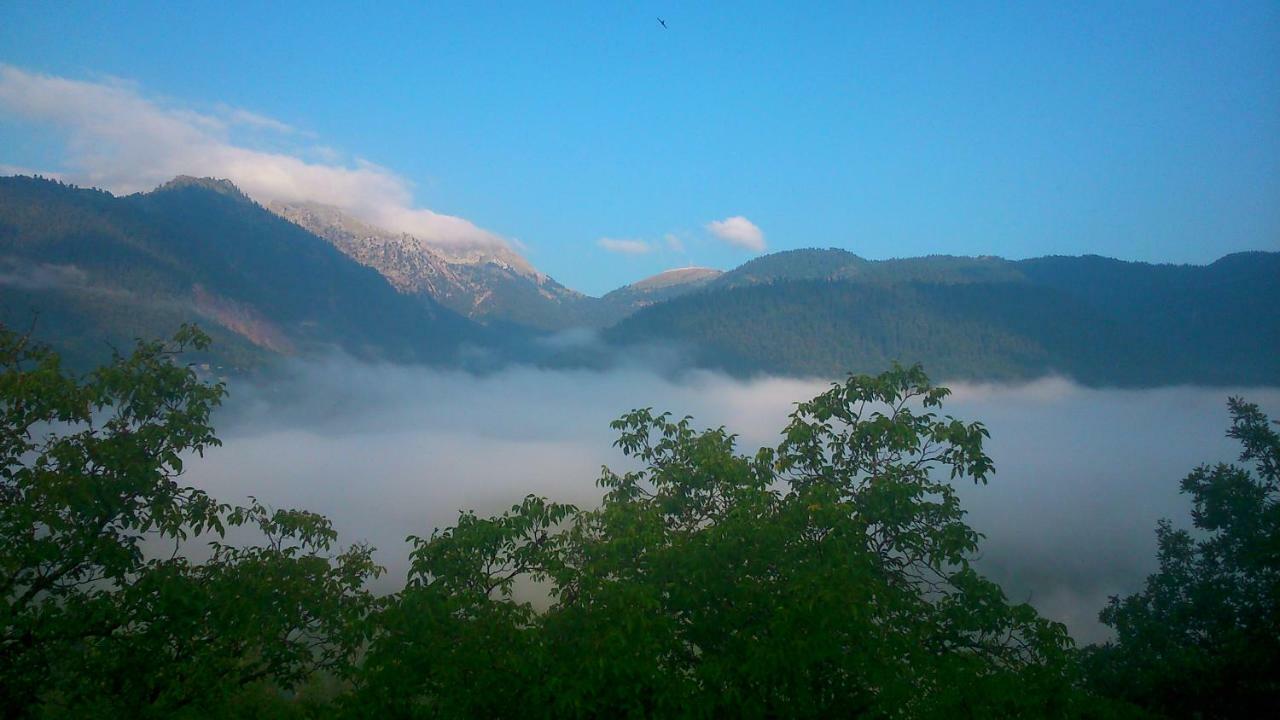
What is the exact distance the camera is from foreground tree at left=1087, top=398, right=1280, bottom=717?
614 inches

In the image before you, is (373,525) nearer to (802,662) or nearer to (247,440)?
(247,440)

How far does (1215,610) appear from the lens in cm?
1897

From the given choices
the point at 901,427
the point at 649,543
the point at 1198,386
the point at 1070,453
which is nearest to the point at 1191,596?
the point at 901,427

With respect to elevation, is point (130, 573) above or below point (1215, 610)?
above

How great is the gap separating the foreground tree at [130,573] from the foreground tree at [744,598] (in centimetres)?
162

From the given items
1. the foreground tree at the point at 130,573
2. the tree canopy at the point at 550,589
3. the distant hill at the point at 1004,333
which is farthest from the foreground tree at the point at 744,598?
the distant hill at the point at 1004,333

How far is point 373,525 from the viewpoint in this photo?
142 meters

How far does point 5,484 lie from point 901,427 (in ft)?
42.9

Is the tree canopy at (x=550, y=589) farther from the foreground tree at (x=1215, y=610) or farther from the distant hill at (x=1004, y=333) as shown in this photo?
the distant hill at (x=1004, y=333)

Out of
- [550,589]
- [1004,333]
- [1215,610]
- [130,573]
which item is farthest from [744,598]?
[1004,333]

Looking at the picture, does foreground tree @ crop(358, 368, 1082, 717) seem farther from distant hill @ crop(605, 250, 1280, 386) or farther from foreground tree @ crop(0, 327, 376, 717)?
distant hill @ crop(605, 250, 1280, 386)

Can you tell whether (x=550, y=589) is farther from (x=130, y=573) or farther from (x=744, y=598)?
(x=130, y=573)

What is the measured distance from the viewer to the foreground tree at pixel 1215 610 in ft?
51.1

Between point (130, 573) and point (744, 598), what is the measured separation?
27.2ft
